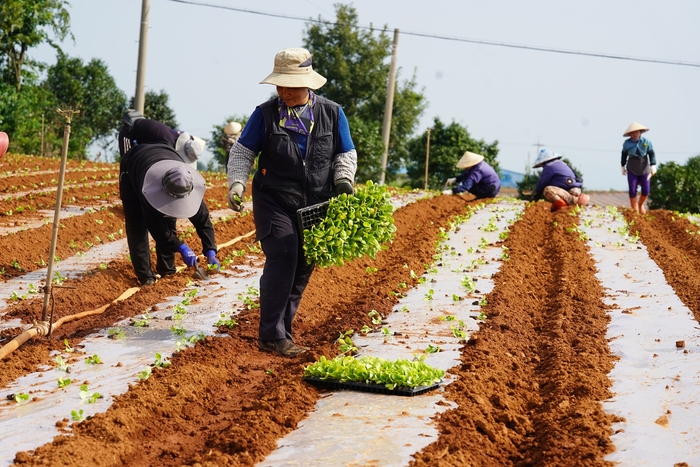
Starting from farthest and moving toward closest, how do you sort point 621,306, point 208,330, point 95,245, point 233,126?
point 233,126 → point 95,245 → point 621,306 → point 208,330

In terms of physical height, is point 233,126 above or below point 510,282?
above

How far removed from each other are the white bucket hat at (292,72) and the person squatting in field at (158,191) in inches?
69.5

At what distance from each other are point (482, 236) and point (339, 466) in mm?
8041

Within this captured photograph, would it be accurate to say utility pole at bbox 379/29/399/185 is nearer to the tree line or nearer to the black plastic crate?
the tree line

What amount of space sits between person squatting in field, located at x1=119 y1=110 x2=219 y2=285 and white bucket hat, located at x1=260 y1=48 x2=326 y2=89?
1.77 meters

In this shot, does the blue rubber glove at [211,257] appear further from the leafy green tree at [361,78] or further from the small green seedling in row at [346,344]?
the leafy green tree at [361,78]

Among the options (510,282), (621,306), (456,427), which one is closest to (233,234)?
(510,282)

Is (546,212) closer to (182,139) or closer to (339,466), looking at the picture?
(182,139)

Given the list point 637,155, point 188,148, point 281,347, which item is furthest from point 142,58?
point 281,347

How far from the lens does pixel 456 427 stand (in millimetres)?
4148

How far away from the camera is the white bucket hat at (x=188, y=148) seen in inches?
328

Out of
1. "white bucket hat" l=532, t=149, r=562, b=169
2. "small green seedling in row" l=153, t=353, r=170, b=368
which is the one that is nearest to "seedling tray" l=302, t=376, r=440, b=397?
"small green seedling in row" l=153, t=353, r=170, b=368

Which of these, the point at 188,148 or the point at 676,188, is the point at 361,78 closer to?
the point at 676,188

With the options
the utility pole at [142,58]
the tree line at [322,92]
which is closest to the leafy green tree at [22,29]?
the tree line at [322,92]
